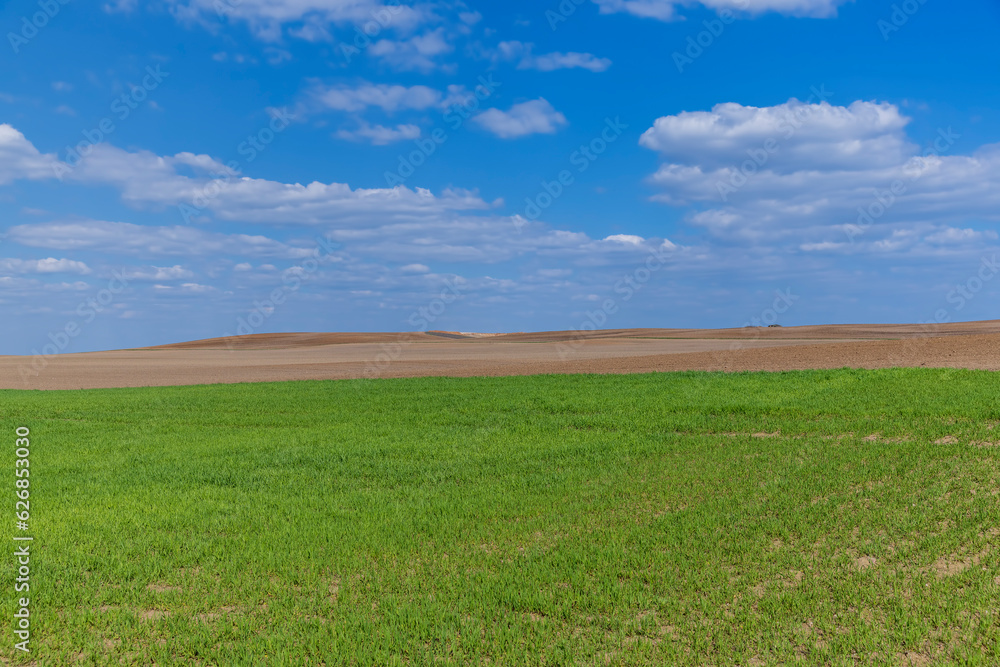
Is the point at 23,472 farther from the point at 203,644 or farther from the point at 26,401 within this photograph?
the point at 26,401

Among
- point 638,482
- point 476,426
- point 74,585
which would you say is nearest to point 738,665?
point 638,482

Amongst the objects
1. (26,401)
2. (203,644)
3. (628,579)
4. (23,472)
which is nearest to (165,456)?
(23,472)

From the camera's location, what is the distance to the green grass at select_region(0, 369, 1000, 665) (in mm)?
6328

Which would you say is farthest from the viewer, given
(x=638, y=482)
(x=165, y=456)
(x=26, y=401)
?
(x=26, y=401)

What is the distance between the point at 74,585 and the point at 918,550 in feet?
32.9

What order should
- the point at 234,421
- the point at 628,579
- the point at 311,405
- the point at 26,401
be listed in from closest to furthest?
the point at 628,579 → the point at 234,421 → the point at 311,405 → the point at 26,401

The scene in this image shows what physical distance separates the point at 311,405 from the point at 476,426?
817 centimetres

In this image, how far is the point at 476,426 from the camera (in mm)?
18812

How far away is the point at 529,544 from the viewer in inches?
348

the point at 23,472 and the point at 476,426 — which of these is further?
the point at 476,426

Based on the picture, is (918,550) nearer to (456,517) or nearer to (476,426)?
(456,517)

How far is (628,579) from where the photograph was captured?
299 inches

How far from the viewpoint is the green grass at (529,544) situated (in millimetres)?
6328

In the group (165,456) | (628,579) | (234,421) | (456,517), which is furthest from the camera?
(234,421)
